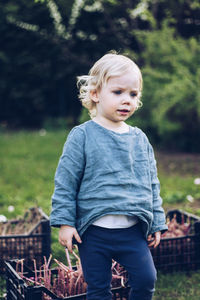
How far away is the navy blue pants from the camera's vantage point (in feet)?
6.75

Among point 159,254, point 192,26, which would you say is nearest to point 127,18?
point 192,26

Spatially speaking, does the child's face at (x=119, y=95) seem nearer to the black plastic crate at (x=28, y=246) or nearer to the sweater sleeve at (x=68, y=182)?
the sweater sleeve at (x=68, y=182)

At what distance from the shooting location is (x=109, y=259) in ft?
6.91

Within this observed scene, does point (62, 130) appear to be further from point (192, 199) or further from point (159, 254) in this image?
point (159, 254)

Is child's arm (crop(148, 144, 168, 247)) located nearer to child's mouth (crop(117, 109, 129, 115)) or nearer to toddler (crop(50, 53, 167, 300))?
toddler (crop(50, 53, 167, 300))

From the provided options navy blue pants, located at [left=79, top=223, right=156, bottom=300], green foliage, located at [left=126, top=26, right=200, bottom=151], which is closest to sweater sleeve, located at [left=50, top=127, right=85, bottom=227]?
navy blue pants, located at [left=79, top=223, right=156, bottom=300]

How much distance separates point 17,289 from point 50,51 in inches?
333

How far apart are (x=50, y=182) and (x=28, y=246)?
253 cm

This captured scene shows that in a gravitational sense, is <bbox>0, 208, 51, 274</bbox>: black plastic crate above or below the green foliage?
below

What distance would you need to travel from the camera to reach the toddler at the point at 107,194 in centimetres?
206

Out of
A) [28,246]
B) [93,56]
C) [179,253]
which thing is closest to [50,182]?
[28,246]

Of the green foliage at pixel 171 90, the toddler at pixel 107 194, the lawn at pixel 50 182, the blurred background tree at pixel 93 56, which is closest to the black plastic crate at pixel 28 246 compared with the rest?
the lawn at pixel 50 182

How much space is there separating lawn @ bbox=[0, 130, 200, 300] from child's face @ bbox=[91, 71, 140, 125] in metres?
1.27

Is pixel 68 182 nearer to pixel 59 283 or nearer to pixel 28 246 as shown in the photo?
pixel 59 283
